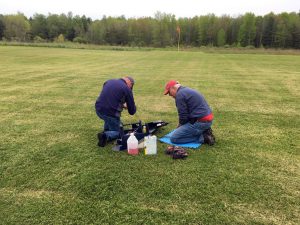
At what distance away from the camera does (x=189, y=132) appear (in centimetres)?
632

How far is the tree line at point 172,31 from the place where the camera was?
3519 inches

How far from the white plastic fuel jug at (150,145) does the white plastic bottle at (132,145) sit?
7.9 inches

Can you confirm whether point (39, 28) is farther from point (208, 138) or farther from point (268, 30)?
point (208, 138)

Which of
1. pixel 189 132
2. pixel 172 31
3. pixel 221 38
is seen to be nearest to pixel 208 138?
pixel 189 132

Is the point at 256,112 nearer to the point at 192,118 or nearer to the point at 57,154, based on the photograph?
the point at 192,118

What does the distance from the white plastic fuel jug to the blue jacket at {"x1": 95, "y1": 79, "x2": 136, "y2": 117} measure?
0.97 meters

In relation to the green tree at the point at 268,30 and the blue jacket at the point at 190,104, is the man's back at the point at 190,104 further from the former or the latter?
the green tree at the point at 268,30

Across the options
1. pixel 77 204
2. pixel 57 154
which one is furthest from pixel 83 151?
pixel 77 204

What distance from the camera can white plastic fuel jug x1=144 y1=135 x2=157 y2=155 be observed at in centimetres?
570

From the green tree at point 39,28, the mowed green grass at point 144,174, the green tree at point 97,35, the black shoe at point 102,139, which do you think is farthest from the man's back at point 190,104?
the green tree at point 39,28

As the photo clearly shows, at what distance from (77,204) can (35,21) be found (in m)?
116

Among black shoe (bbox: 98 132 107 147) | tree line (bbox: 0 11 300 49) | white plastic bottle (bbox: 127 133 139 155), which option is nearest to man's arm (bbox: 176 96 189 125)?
white plastic bottle (bbox: 127 133 139 155)

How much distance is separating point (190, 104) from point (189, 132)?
0.61 m

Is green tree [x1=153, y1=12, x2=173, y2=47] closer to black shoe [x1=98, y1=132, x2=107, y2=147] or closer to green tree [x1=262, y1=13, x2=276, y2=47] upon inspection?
green tree [x1=262, y1=13, x2=276, y2=47]
